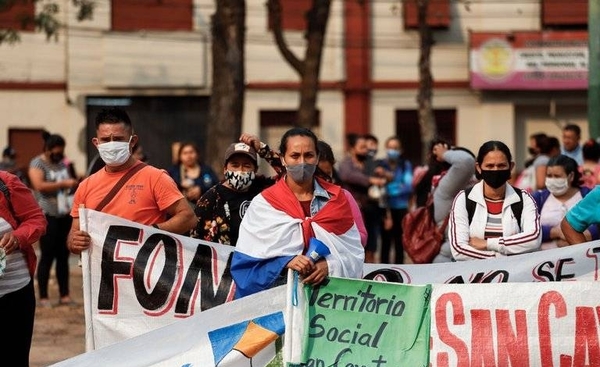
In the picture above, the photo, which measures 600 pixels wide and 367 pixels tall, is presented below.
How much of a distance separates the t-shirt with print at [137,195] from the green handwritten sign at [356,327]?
1712 mm

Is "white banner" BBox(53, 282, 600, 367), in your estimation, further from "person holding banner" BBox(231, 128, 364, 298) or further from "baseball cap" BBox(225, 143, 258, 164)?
"baseball cap" BBox(225, 143, 258, 164)

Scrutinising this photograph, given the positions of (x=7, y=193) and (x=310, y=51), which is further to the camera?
(x=310, y=51)

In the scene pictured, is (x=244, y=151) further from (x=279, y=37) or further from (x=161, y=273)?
(x=279, y=37)

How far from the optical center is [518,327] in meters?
7.59

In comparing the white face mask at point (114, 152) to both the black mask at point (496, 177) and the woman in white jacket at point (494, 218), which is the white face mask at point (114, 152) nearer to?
the woman in white jacket at point (494, 218)

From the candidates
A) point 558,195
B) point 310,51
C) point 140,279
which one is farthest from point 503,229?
point 310,51

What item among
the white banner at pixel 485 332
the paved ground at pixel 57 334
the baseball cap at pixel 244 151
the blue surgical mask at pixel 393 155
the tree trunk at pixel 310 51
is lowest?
the paved ground at pixel 57 334

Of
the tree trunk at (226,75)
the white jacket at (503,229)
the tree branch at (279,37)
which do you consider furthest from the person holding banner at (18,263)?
the tree branch at (279,37)

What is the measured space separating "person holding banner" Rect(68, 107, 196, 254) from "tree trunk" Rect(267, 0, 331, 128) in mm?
14932

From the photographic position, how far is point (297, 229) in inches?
291

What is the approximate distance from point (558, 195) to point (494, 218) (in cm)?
203

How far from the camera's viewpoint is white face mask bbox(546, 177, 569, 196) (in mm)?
10820

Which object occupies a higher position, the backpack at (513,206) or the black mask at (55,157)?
the backpack at (513,206)

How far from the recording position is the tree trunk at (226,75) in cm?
1934
